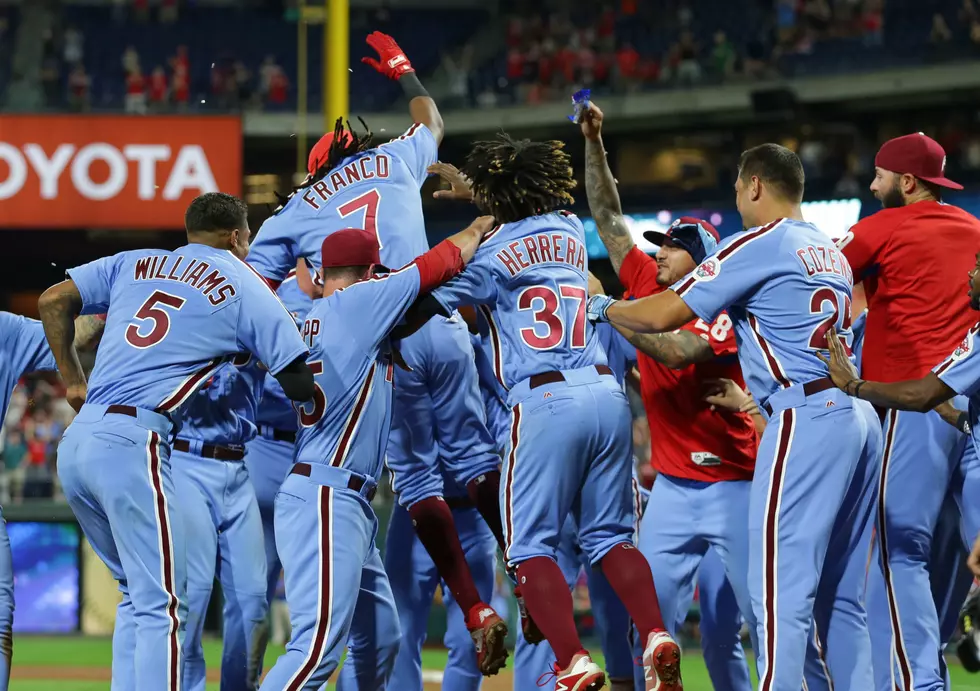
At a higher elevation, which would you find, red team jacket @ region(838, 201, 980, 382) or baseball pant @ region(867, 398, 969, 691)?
red team jacket @ region(838, 201, 980, 382)

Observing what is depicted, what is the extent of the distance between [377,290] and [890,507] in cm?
226

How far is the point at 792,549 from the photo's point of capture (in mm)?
4543

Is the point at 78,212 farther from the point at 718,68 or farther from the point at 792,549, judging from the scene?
the point at 792,549

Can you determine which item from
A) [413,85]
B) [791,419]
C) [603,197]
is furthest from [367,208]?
[791,419]

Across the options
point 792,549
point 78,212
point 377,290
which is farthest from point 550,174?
point 78,212

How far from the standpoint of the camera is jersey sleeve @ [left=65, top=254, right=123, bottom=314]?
17.1 ft

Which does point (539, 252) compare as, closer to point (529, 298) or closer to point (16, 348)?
point (529, 298)

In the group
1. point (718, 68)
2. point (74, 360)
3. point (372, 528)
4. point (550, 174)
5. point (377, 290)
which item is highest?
point (718, 68)

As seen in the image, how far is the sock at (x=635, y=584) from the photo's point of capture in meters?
4.76

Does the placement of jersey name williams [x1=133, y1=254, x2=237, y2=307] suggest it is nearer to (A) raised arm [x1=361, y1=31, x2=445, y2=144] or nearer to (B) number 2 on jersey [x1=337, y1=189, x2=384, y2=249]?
(B) number 2 on jersey [x1=337, y1=189, x2=384, y2=249]

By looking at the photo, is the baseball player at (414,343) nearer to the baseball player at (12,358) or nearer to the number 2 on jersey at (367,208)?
the number 2 on jersey at (367,208)

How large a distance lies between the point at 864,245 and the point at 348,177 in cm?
244

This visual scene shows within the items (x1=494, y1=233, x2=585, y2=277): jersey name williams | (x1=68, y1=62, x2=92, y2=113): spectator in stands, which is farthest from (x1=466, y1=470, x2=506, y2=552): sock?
(x1=68, y1=62, x2=92, y2=113): spectator in stands

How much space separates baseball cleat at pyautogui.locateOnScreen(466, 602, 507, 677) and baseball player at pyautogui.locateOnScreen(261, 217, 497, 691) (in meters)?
0.03
